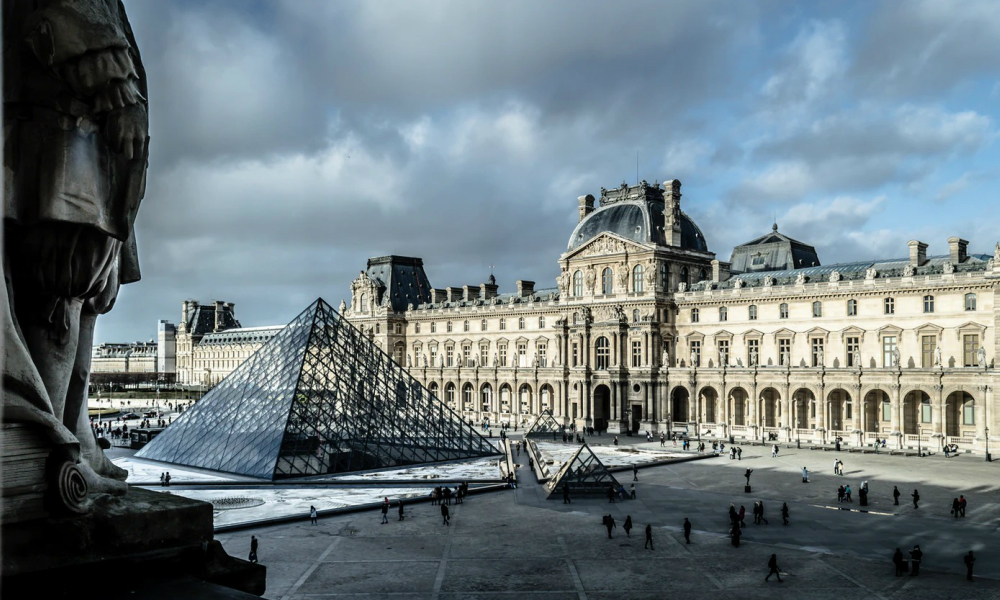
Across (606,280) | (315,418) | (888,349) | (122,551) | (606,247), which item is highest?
(606,247)

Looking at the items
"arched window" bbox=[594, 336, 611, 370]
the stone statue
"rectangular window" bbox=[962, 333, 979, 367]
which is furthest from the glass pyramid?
the stone statue

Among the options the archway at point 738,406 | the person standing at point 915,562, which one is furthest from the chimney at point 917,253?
the person standing at point 915,562

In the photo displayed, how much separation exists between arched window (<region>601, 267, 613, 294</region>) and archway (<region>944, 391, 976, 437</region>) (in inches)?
952

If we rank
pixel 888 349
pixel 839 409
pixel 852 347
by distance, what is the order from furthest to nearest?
pixel 839 409 < pixel 852 347 < pixel 888 349

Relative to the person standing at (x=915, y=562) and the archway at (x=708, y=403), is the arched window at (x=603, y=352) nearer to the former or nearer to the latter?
the archway at (x=708, y=403)

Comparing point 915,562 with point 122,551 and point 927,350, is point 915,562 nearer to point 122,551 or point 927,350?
point 122,551

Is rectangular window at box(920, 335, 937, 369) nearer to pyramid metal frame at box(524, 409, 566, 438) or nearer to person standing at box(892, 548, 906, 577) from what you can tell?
pyramid metal frame at box(524, 409, 566, 438)

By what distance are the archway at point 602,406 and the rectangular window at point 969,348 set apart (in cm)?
2461

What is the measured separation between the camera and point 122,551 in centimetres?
571

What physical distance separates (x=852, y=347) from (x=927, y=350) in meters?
4.47

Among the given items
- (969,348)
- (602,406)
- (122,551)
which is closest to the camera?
(122,551)

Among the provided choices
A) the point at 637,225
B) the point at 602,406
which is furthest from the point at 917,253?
the point at 602,406

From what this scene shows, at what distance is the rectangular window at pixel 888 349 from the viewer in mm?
50125

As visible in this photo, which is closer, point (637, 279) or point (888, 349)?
point (888, 349)
